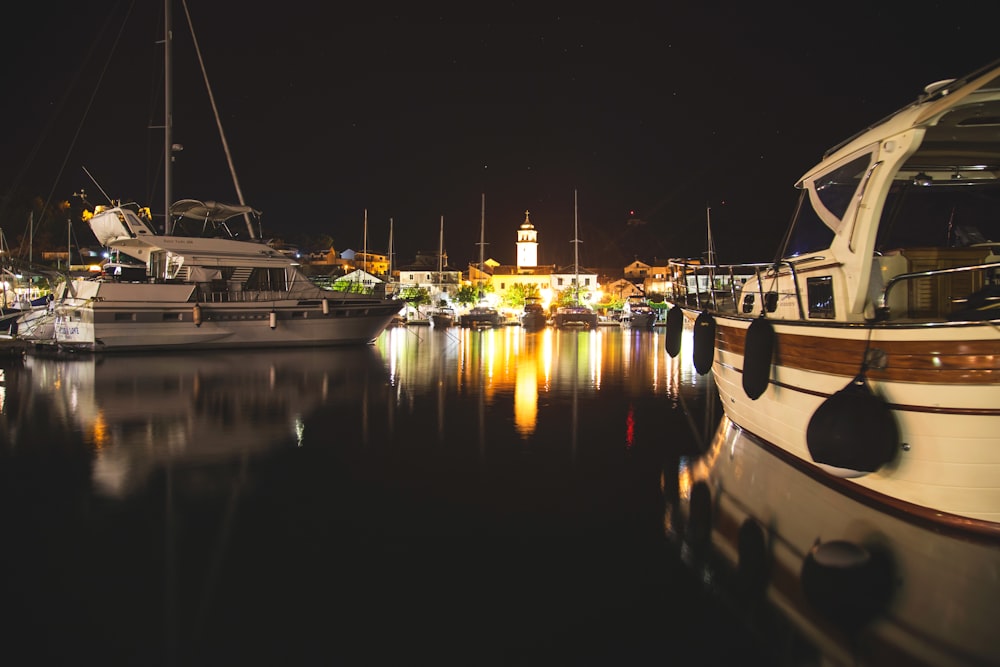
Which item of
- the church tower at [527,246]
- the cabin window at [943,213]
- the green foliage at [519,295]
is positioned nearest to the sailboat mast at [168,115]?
the cabin window at [943,213]

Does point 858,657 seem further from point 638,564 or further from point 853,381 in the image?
point 853,381

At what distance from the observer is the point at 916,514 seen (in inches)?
205

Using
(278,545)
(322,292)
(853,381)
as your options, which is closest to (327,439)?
(278,545)

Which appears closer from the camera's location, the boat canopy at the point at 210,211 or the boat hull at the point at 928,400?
the boat hull at the point at 928,400

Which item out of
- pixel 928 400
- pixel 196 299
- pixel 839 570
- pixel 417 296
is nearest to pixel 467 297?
pixel 417 296

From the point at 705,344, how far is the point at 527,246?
10124 centimetres

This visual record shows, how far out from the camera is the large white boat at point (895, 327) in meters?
4.74

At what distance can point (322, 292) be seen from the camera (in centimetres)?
2306

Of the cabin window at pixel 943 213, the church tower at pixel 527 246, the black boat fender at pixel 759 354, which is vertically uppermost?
the church tower at pixel 527 246

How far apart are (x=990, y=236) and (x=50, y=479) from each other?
33.3ft

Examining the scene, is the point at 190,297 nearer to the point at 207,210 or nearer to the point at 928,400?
the point at 207,210

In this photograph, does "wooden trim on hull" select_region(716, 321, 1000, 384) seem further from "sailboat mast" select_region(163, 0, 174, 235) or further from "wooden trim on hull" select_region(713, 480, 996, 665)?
"sailboat mast" select_region(163, 0, 174, 235)

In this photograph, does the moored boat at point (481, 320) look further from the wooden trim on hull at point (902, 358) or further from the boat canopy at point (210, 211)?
the wooden trim on hull at point (902, 358)

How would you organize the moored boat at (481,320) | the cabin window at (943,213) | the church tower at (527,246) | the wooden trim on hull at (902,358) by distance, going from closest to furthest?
the wooden trim on hull at (902,358) < the cabin window at (943,213) < the moored boat at (481,320) < the church tower at (527,246)
